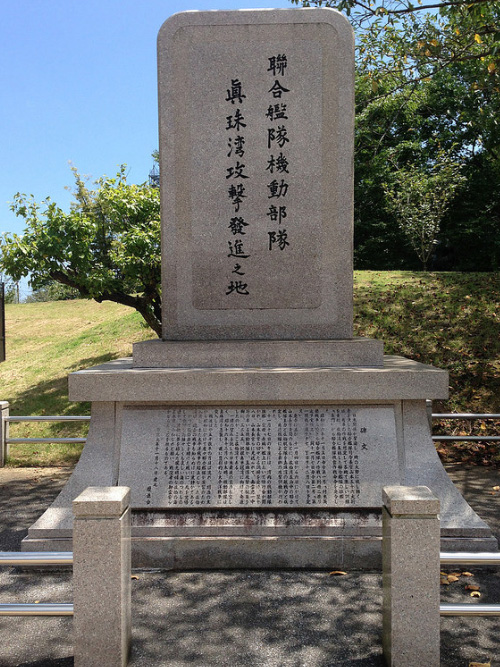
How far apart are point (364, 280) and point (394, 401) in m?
10.3

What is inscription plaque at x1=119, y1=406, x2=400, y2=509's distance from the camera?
4602 millimetres

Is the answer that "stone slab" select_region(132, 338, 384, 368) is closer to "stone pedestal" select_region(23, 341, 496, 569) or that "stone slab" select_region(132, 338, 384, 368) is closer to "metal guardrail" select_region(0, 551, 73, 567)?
"stone pedestal" select_region(23, 341, 496, 569)

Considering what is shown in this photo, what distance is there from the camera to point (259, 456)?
4734 mm

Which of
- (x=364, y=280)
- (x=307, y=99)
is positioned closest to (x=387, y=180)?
(x=364, y=280)

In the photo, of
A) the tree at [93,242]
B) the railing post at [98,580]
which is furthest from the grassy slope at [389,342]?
the railing post at [98,580]

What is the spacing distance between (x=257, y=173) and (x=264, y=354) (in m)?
1.85

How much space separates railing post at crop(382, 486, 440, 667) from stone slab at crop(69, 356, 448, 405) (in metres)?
1.89

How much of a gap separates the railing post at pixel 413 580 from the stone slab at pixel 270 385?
74.2 inches

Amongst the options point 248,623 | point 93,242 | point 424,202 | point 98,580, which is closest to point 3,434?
point 93,242

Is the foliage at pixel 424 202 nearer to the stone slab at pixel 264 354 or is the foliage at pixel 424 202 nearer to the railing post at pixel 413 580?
the stone slab at pixel 264 354

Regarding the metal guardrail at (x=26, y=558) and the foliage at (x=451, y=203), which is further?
the foliage at (x=451, y=203)

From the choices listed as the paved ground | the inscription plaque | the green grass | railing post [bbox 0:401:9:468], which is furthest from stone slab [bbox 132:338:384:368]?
the green grass

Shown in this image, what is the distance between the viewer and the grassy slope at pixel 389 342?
32.3 ft

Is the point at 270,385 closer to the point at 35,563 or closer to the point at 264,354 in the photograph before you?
the point at 264,354
